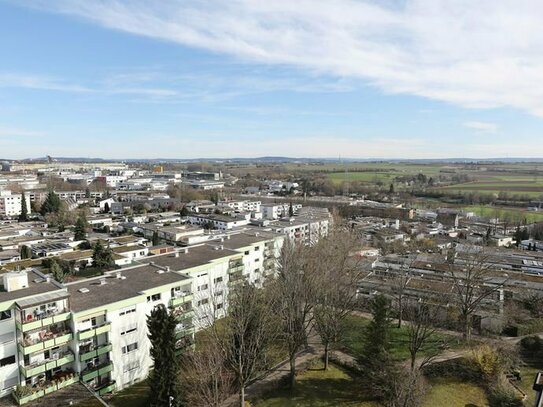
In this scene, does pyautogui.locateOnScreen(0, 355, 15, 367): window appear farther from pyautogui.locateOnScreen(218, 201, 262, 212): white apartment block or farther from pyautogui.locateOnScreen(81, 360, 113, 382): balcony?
pyautogui.locateOnScreen(218, 201, 262, 212): white apartment block

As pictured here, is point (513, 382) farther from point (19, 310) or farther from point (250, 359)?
point (19, 310)

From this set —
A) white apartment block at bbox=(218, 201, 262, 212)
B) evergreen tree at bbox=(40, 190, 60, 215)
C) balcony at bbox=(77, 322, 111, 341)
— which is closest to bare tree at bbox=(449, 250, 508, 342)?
balcony at bbox=(77, 322, 111, 341)

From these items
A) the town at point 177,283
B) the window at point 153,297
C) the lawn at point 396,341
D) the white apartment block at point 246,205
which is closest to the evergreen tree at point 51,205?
the town at point 177,283

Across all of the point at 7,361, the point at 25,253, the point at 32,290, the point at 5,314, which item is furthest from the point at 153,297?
the point at 25,253

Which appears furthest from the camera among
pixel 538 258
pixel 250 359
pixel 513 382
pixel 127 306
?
pixel 538 258

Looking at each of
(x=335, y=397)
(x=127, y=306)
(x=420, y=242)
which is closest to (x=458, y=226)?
(x=420, y=242)

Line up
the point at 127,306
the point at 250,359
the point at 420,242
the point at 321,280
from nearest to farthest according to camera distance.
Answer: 1. the point at 250,359
2. the point at 127,306
3. the point at 321,280
4. the point at 420,242
